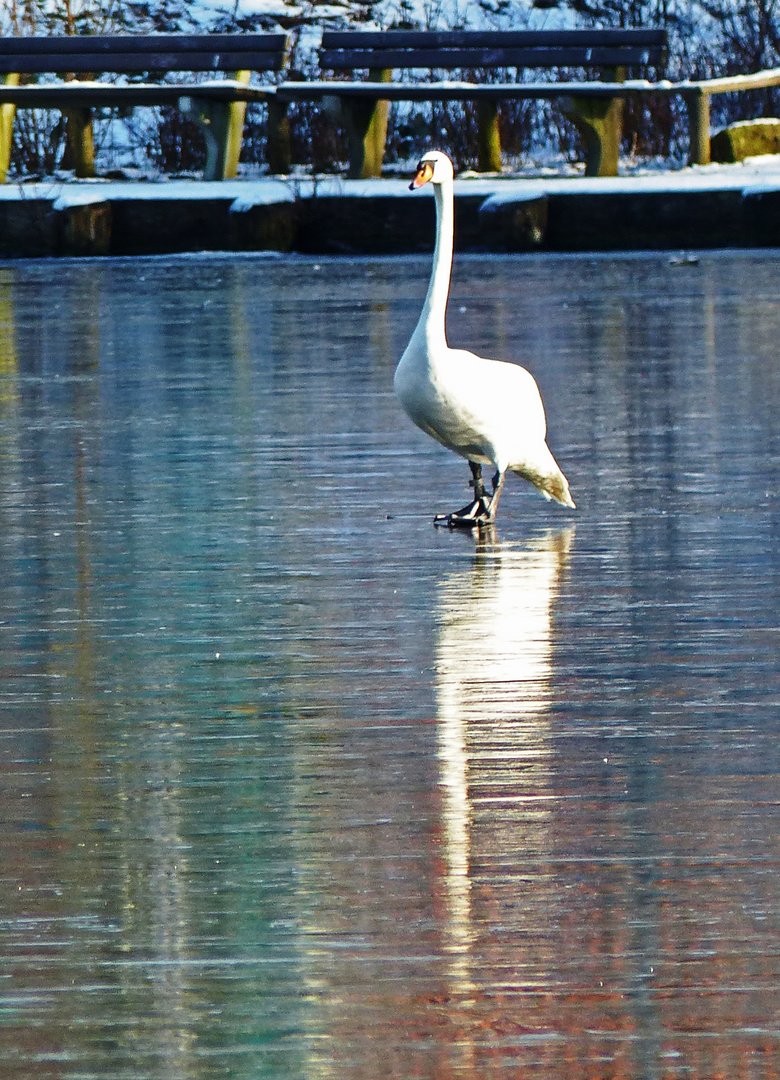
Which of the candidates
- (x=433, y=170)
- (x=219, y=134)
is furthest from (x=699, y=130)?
(x=433, y=170)

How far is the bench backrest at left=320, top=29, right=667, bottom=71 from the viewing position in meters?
17.9

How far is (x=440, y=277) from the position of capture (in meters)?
6.58

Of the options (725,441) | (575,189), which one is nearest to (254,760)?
(725,441)

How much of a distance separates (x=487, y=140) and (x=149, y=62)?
277 cm

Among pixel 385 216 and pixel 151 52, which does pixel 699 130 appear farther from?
pixel 151 52

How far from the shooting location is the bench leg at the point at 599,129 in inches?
706

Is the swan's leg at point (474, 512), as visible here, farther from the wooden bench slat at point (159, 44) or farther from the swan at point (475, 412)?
the wooden bench slat at point (159, 44)

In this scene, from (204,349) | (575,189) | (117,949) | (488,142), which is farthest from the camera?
(488,142)

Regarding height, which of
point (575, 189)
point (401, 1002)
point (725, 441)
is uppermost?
point (575, 189)

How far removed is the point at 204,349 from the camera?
10.9 m

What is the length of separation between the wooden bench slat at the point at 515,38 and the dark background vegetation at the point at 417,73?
1482 millimetres

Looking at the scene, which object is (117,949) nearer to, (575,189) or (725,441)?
(725,441)

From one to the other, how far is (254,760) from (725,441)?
3908 mm

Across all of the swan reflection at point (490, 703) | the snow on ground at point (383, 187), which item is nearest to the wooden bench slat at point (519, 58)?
the snow on ground at point (383, 187)
